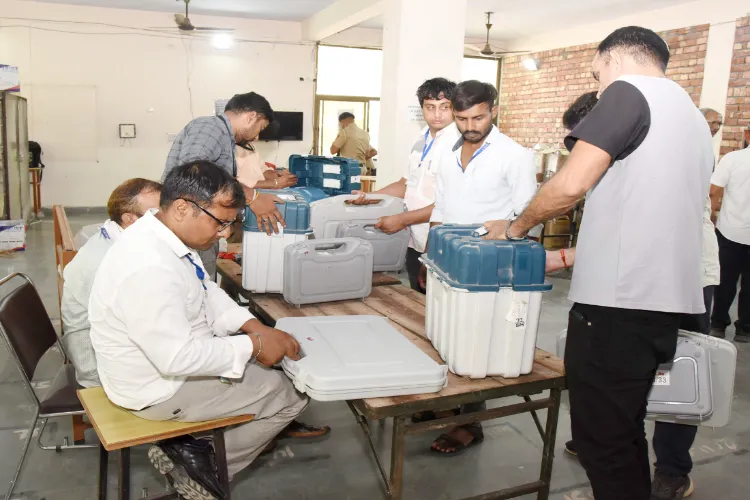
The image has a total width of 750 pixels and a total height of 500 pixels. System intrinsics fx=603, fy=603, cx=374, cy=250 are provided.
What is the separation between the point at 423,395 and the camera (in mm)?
1700

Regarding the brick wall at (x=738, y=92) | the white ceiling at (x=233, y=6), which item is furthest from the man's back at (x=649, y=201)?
the white ceiling at (x=233, y=6)

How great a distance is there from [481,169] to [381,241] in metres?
0.73

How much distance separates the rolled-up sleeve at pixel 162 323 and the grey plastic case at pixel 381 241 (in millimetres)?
1344

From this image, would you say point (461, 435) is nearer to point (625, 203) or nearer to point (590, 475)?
point (590, 475)

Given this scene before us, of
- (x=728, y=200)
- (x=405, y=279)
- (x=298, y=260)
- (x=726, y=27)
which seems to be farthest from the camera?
(x=726, y=27)

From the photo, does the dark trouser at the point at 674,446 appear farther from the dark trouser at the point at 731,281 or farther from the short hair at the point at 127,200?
the dark trouser at the point at 731,281

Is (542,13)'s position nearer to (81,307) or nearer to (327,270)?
(327,270)

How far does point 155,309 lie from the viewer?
1.59 m

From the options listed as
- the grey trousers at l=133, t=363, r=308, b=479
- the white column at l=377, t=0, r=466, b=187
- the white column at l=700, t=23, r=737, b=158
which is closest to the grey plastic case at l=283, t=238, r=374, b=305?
the grey trousers at l=133, t=363, r=308, b=479

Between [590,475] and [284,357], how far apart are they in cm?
98

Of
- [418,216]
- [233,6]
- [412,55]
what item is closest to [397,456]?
[418,216]

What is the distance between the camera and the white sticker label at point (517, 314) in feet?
5.78

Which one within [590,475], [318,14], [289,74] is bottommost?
[590,475]

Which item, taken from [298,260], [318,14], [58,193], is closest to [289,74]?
[318,14]
